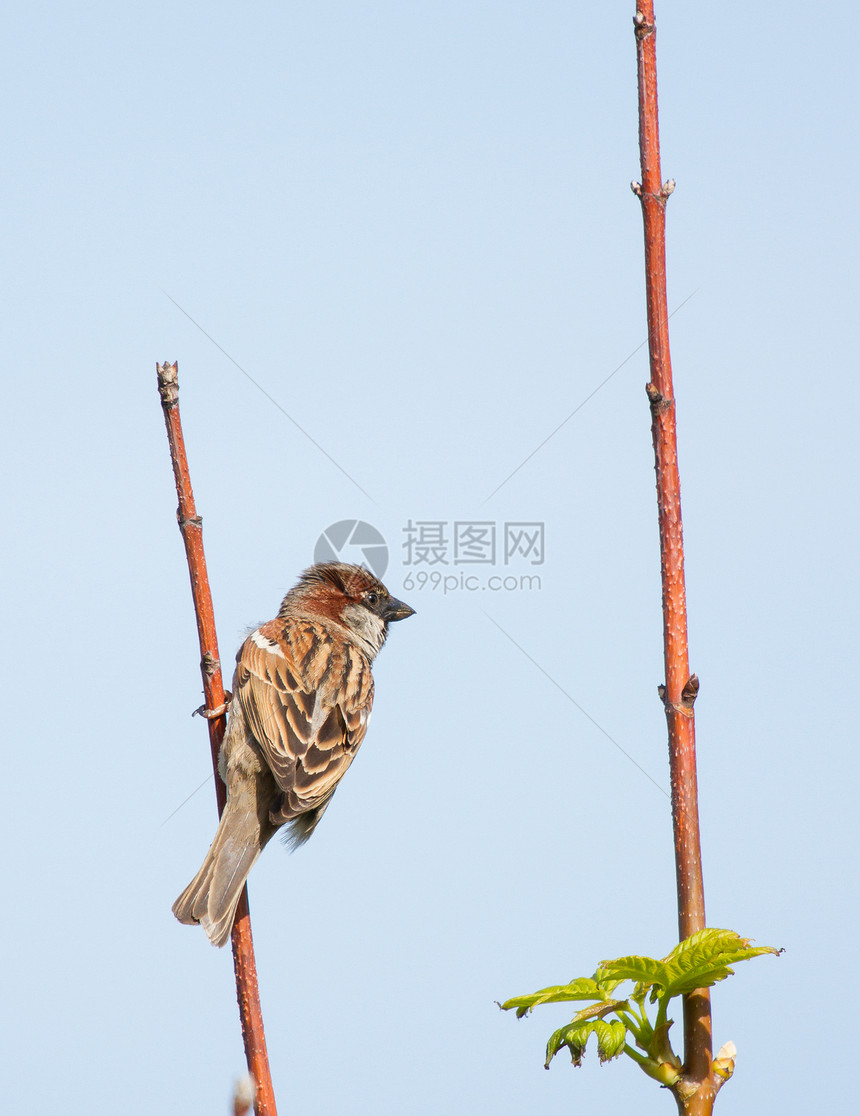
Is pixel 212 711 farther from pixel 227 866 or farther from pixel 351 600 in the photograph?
pixel 351 600

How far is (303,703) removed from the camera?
390 centimetres

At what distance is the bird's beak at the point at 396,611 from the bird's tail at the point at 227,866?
4.26 feet

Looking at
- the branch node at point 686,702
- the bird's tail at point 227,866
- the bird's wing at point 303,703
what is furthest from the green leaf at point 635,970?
the bird's wing at point 303,703

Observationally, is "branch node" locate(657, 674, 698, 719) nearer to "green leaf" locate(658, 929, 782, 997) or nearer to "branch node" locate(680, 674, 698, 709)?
"branch node" locate(680, 674, 698, 709)

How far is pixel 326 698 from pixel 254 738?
350mm

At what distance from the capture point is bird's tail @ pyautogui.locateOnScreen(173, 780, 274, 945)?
125 inches

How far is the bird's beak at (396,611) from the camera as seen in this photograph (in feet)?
16.1

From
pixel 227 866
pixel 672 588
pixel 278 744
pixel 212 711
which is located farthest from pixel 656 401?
pixel 278 744

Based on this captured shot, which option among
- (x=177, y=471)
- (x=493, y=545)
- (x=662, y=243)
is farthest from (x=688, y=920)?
(x=493, y=545)

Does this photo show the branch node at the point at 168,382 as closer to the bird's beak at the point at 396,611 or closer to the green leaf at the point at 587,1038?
the green leaf at the point at 587,1038

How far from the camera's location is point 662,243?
1.59 meters

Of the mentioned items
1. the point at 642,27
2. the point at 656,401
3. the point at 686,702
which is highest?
the point at 642,27

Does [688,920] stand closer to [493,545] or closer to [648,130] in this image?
[648,130]

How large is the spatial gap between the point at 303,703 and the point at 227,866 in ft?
2.26
